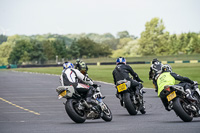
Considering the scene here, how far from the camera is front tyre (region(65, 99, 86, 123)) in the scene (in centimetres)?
1191

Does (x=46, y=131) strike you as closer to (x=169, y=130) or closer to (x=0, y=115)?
(x=169, y=130)

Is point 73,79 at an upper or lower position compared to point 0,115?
upper

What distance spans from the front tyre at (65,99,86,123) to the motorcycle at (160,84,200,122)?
7.34 feet

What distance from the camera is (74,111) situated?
11969 millimetres

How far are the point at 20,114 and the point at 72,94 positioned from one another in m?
4.57

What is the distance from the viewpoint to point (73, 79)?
12609mm

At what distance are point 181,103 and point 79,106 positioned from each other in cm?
259

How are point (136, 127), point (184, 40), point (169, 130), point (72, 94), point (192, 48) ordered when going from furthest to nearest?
point (184, 40), point (192, 48), point (72, 94), point (136, 127), point (169, 130)

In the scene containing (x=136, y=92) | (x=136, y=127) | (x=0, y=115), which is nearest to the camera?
(x=136, y=127)

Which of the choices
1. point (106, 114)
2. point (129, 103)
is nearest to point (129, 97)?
point (129, 103)

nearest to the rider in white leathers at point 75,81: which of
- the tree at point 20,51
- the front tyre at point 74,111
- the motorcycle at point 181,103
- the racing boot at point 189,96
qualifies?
the front tyre at point 74,111

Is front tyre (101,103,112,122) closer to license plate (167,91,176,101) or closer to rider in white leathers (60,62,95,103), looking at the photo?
rider in white leathers (60,62,95,103)

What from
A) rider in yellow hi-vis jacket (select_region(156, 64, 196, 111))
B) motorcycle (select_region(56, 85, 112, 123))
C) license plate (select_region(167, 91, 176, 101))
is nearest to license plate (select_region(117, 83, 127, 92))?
motorcycle (select_region(56, 85, 112, 123))

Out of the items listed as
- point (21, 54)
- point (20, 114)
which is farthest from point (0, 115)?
point (21, 54)
